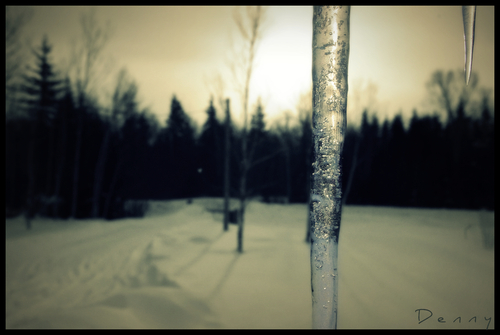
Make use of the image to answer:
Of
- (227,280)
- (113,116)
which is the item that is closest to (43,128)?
(113,116)

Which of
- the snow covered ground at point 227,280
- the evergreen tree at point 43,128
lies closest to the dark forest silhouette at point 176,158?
the evergreen tree at point 43,128

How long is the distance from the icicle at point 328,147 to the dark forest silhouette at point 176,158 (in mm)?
11261

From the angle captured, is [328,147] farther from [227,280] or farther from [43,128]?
[43,128]

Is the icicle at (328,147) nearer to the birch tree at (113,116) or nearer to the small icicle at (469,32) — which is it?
the small icicle at (469,32)

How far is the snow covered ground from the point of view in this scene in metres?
3.77

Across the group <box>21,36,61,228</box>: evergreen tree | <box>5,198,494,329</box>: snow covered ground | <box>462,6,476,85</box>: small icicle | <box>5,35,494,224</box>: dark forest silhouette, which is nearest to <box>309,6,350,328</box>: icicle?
<box>462,6,476,85</box>: small icicle

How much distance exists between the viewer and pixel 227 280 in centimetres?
523

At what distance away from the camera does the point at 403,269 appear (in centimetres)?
599

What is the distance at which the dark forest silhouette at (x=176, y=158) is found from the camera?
15.1 m

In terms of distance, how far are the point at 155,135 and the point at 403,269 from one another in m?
23.9

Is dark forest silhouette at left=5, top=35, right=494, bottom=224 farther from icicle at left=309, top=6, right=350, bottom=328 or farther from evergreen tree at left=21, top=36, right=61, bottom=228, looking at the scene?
icicle at left=309, top=6, right=350, bottom=328

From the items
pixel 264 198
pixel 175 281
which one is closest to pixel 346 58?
pixel 175 281

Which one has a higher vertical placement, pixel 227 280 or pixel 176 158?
pixel 176 158

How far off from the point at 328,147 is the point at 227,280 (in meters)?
4.65
